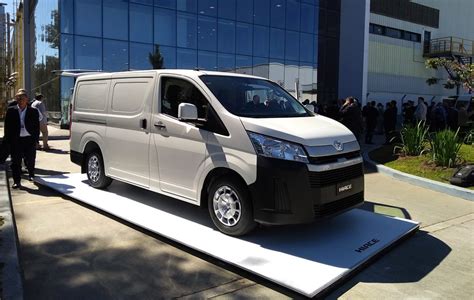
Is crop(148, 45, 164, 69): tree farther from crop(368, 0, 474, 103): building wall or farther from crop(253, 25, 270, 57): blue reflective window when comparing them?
crop(368, 0, 474, 103): building wall

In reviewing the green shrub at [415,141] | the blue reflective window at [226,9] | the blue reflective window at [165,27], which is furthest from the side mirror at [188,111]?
the blue reflective window at [226,9]

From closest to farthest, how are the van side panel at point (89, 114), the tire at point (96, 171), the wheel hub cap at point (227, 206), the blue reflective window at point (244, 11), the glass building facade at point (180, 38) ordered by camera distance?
the wheel hub cap at point (227, 206), the van side panel at point (89, 114), the tire at point (96, 171), the glass building facade at point (180, 38), the blue reflective window at point (244, 11)

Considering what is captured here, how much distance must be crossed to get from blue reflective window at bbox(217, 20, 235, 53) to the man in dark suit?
18.4 m

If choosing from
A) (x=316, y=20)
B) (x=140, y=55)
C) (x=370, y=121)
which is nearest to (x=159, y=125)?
(x=370, y=121)

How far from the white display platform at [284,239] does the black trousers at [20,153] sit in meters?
1.58

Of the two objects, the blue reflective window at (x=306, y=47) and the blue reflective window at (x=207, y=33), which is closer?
the blue reflective window at (x=207, y=33)

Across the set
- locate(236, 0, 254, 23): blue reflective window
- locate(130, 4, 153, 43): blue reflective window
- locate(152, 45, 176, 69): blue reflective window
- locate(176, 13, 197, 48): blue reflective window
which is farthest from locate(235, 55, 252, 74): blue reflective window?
locate(130, 4, 153, 43): blue reflective window

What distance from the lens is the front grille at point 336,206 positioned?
16.5ft

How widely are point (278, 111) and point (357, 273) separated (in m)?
2.29

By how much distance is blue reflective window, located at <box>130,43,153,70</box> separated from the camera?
22562mm

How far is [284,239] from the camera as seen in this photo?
210 inches

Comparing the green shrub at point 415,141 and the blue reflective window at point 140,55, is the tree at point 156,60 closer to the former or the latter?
the blue reflective window at point 140,55

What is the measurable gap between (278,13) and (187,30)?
23.0 feet

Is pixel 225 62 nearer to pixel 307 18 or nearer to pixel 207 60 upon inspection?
pixel 207 60
